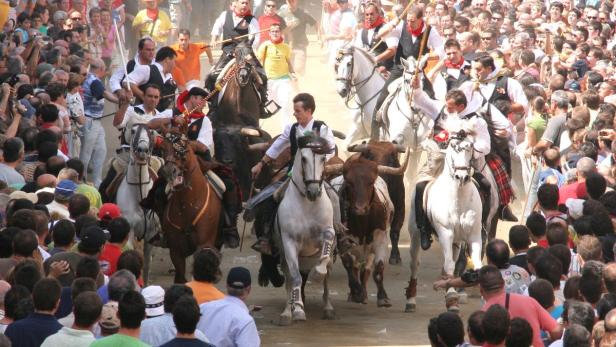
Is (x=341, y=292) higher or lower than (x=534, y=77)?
lower

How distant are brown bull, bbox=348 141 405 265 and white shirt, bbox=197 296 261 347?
20.8ft

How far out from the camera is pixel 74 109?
802 inches

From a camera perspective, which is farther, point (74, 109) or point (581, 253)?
point (74, 109)

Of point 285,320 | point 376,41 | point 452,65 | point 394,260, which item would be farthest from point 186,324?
point 376,41

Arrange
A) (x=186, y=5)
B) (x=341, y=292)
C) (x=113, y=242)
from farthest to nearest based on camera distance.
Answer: (x=186, y=5) → (x=341, y=292) → (x=113, y=242)

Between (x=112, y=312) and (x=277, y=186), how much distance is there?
5932 millimetres

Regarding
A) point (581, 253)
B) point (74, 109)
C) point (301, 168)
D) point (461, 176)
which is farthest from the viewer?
point (74, 109)

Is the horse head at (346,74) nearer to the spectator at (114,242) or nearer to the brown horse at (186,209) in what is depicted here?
the brown horse at (186,209)

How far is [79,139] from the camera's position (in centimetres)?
2123

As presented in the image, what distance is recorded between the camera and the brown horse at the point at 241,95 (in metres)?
20.7

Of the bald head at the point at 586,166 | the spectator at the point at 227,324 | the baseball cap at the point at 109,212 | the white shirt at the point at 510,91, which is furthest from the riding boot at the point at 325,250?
the white shirt at the point at 510,91

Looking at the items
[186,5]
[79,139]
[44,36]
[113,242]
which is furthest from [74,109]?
[186,5]

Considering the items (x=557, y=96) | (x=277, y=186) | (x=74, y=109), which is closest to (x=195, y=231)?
(x=277, y=186)

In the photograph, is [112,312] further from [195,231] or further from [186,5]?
[186,5]
